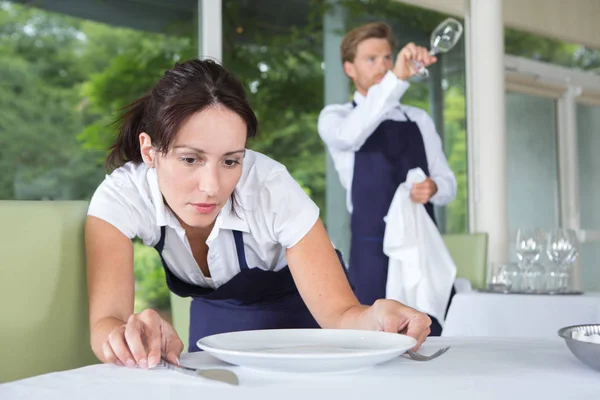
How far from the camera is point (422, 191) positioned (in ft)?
10.1

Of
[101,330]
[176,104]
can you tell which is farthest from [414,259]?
[101,330]

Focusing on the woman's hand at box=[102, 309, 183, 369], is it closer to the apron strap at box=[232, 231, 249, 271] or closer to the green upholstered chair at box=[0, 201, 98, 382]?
the green upholstered chair at box=[0, 201, 98, 382]

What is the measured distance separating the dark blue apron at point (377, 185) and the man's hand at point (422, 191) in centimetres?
12

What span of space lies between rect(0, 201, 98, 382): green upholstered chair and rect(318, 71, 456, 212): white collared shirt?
1.77 metres

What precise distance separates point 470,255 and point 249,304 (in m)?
2.10

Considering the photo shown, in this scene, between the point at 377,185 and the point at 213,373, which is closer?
the point at 213,373

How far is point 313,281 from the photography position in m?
1.38

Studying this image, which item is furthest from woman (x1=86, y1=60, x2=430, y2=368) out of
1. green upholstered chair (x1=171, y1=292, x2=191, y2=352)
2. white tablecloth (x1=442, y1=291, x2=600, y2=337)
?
green upholstered chair (x1=171, y1=292, x2=191, y2=352)

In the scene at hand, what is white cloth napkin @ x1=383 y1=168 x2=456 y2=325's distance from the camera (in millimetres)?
3016

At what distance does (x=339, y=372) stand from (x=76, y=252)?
0.72 metres

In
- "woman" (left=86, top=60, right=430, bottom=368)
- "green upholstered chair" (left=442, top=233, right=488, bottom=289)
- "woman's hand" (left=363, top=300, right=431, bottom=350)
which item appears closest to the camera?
"woman's hand" (left=363, top=300, right=431, bottom=350)

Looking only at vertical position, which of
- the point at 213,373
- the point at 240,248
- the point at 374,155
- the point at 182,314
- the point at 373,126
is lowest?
the point at 182,314

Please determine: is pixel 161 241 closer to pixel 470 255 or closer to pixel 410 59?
pixel 410 59

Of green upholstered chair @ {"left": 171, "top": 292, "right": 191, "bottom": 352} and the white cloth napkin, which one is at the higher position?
the white cloth napkin
